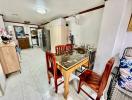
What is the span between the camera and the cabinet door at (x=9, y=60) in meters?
2.02

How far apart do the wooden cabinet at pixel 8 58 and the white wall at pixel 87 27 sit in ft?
7.71

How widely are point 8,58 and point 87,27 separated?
2740 mm

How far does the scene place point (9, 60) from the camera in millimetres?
2125

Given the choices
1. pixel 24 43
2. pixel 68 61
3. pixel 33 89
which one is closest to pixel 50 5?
pixel 68 61

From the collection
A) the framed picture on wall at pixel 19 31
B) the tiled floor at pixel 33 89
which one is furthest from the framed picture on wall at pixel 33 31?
the tiled floor at pixel 33 89

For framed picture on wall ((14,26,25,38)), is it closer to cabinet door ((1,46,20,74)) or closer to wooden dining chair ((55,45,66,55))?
cabinet door ((1,46,20,74))

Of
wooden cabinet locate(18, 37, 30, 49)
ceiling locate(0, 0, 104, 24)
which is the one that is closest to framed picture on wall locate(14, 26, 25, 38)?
wooden cabinet locate(18, 37, 30, 49)

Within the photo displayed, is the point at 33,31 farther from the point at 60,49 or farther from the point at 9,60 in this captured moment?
the point at 60,49

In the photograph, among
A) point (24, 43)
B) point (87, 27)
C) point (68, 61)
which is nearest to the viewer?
point (68, 61)

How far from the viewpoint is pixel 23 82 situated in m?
1.96

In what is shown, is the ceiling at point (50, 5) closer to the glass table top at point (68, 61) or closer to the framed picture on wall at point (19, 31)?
the glass table top at point (68, 61)

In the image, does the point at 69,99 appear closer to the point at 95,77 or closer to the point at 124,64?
the point at 95,77

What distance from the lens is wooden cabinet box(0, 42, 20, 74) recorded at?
199 centimetres

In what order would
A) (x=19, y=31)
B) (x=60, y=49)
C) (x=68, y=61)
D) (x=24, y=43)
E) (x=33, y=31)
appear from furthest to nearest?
(x=33, y=31) → (x=24, y=43) → (x=19, y=31) → (x=60, y=49) → (x=68, y=61)
